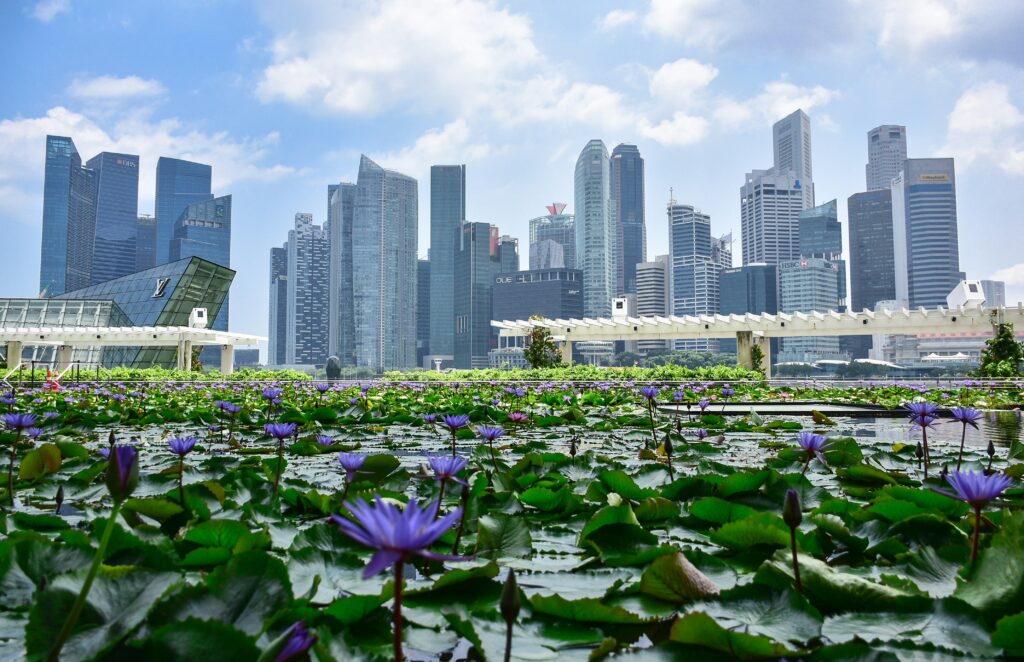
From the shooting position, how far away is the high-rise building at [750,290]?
15838 cm

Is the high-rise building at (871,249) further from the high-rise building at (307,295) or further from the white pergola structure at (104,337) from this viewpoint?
the white pergola structure at (104,337)

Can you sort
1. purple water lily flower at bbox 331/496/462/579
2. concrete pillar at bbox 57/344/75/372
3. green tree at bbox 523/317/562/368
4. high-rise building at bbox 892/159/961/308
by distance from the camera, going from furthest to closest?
1. high-rise building at bbox 892/159/961/308
2. concrete pillar at bbox 57/344/75/372
3. green tree at bbox 523/317/562/368
4. purple water lily flower at bbox 331/496/462/579

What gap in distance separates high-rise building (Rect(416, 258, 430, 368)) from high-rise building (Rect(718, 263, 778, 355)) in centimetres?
7230

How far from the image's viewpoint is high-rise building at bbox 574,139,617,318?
171250 millimetres

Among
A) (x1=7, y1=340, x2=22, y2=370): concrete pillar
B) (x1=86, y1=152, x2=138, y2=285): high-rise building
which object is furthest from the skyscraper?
(x1=7, y1=340, x2=22, y2=370): concrete pillar

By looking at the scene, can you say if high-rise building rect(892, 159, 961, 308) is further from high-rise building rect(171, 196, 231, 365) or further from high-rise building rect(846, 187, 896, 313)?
high-rise building rect(171, 196, 231, 365)

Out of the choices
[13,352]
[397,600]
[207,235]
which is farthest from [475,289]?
[397,600]

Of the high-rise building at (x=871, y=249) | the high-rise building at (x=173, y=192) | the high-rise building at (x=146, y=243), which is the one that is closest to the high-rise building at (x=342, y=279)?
the high-rise building at (x=173, y=192)

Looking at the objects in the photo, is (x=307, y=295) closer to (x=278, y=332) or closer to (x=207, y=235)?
(x=278, y=332)

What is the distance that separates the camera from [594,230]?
182m

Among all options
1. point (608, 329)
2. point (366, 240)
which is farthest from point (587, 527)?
point (366, 240)

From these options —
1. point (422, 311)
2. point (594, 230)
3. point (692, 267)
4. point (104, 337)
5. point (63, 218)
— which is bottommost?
point (104, 337)

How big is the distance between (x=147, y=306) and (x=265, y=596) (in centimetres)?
3861

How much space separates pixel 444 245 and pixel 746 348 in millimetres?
153560
